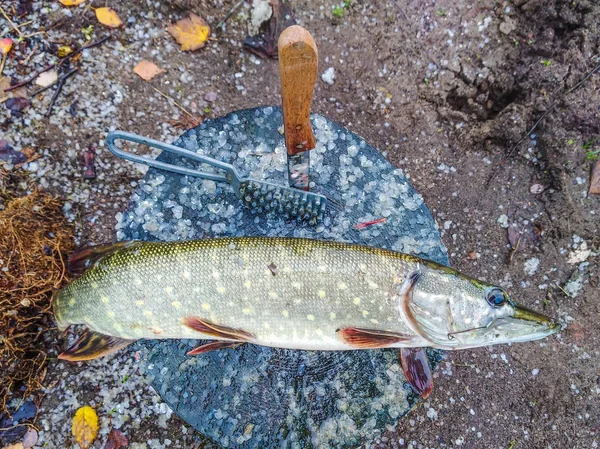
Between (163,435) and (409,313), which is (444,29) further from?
(163,435)

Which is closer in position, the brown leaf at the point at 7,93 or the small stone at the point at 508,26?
the brown leaf at the point at 7,93

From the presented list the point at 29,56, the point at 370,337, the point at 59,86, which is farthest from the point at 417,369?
the point at 29,56

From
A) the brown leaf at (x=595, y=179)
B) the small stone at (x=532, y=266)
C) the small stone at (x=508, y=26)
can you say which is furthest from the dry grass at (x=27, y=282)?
the brown leaf at (x=595, y=179)

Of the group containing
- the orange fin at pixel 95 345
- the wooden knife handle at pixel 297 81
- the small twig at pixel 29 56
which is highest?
the wooden knife handle at pixel 297 81

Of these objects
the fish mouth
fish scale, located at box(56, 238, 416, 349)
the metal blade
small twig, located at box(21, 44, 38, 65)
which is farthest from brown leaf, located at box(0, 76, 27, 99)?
the fish mouth

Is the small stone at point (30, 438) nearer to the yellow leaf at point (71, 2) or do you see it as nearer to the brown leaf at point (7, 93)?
the brown leaf at point (7, 93)

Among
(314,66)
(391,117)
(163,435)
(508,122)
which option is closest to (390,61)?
(391,117)
